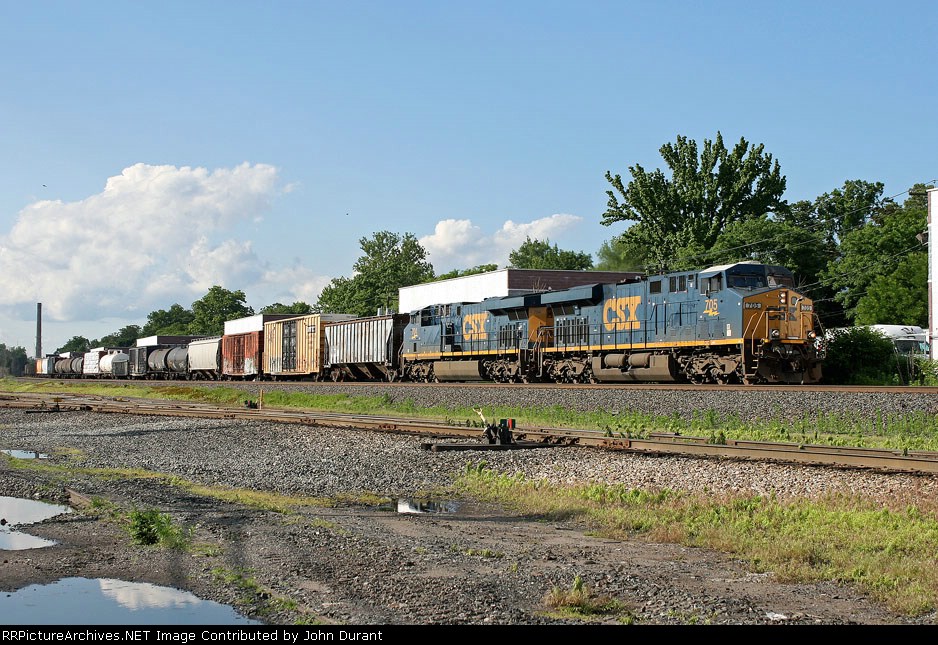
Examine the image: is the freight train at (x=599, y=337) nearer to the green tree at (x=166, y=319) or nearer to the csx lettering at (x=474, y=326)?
the csx lettering at (x=474, y=326)

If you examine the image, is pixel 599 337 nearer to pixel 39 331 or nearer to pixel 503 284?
pixel 503 284

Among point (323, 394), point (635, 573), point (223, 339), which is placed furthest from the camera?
point (223, 339)

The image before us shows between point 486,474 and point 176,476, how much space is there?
4980 mm

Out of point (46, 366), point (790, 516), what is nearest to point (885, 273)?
point (790, 516)

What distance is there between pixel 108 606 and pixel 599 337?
21.6 m

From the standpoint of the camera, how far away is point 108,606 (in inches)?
248

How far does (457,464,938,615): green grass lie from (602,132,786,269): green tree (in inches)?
1891

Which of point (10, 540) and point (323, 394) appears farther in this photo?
point (323, 394)

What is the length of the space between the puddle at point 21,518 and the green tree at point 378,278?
68060 mm

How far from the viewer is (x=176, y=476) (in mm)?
13852

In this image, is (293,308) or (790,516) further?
(293,308)

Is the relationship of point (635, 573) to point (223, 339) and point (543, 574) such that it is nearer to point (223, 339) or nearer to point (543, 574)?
point (543, 574)

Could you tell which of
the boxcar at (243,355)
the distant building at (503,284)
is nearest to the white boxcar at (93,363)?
the boxcar at (243,355)
